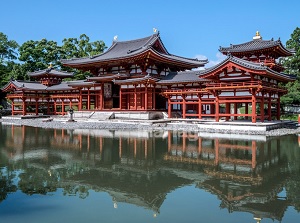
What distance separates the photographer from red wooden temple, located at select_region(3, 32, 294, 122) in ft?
77.4

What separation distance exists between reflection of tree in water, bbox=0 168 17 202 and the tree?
98.1 ft

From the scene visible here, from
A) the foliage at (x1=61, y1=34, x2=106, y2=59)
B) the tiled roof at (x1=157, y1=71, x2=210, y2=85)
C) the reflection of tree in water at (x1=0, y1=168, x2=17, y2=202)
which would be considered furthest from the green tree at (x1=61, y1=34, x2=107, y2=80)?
the reflection of tree in water at (x1=0, y1=168, x2=17, y2=202)

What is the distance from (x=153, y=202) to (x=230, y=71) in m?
19.5

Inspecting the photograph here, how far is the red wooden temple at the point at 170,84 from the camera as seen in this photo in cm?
2359

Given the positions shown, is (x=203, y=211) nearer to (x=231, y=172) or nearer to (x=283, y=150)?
(x=231, y=172)

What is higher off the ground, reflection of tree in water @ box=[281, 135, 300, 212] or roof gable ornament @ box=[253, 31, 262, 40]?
roof gable ornament @ box=[253, 31, 262, 40]

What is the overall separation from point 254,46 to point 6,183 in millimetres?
24893

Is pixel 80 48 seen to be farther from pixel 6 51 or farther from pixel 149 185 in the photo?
pixel 149 185

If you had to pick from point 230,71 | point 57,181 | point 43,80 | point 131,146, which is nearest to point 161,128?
point 230,71

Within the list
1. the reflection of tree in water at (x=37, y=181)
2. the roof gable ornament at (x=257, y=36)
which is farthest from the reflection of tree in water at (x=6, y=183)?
the roof gable ornament at (x=257, y=36)

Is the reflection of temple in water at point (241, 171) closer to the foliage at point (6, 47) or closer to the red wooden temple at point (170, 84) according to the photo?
the red wooden temple at point (170, 84)

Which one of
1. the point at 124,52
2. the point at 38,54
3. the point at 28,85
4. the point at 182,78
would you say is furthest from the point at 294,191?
the point at 38,54

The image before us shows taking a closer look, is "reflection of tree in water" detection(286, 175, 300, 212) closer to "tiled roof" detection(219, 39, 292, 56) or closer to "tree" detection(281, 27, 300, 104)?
"tiled roof" detection(219, 39, 292, 56)

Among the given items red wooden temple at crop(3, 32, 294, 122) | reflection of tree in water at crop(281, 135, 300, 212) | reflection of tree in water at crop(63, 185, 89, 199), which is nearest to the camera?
reflection of tree in water at crop(281, 135, 300, 212)
